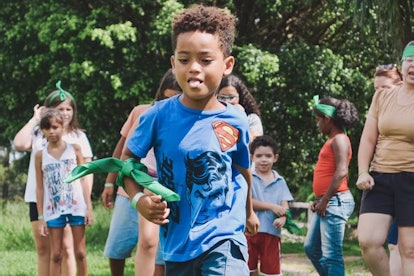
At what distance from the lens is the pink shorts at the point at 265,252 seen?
6785mm

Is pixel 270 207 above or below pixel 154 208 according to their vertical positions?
below

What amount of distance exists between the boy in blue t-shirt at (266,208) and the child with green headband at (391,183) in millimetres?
1208

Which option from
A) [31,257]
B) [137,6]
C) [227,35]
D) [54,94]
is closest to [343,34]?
[137,6]

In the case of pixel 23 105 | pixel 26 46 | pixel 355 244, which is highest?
pixel 26 46

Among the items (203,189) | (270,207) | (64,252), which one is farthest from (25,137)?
(203,189)

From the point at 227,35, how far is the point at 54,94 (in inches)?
138

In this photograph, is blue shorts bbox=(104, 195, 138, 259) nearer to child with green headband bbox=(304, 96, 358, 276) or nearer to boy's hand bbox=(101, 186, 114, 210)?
boy's hand bbox=(101, 186, 114, 210)

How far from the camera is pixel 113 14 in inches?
693

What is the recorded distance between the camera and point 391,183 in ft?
18.2

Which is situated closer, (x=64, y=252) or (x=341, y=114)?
(x=64, y=252)

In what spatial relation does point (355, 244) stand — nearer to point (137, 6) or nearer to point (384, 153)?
point (137, 6)

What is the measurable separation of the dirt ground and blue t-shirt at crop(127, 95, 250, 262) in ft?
19.2

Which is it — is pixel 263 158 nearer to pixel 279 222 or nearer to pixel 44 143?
pixel 279 222

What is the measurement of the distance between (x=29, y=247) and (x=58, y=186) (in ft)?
23.2
